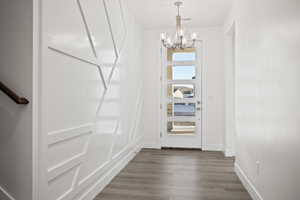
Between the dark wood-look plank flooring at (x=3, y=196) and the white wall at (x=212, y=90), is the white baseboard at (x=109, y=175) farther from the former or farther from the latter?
the white wall at (x=212, y=90)

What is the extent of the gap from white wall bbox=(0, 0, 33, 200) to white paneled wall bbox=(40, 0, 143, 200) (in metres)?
0.10

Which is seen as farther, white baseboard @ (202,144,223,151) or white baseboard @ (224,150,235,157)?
white baseboard @ (202,144,223,151)

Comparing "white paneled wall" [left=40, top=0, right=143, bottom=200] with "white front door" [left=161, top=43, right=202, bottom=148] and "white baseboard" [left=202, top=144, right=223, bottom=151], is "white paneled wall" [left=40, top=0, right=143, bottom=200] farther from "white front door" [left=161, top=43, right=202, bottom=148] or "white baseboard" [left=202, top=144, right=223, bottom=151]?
"white baseboard" [left=202, top=144, right=223, bottom=151]

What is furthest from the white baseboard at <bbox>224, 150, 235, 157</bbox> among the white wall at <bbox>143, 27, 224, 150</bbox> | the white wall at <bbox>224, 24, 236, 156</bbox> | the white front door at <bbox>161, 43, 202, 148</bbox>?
the white front door at <bbox>161, 43, 202, 148</bbox>

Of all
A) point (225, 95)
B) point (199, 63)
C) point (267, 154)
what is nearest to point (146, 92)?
point (199, 63)

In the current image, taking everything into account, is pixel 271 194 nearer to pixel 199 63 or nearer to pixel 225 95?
pixel 225 95

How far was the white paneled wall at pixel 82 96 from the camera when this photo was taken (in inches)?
68.6

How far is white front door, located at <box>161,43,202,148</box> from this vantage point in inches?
208

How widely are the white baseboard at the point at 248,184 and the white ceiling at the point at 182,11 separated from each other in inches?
106

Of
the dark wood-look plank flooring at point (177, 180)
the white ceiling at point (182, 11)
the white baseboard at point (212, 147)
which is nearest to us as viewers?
the dark wood-look plank flooring at point (177, 180)

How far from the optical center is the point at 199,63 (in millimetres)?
5277

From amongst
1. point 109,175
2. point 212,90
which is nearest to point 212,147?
point 212,90

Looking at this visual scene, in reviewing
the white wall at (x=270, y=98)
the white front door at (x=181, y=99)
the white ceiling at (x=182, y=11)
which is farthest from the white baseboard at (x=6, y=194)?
the white front door at (x=181, y=99)

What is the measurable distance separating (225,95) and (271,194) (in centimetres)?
297
